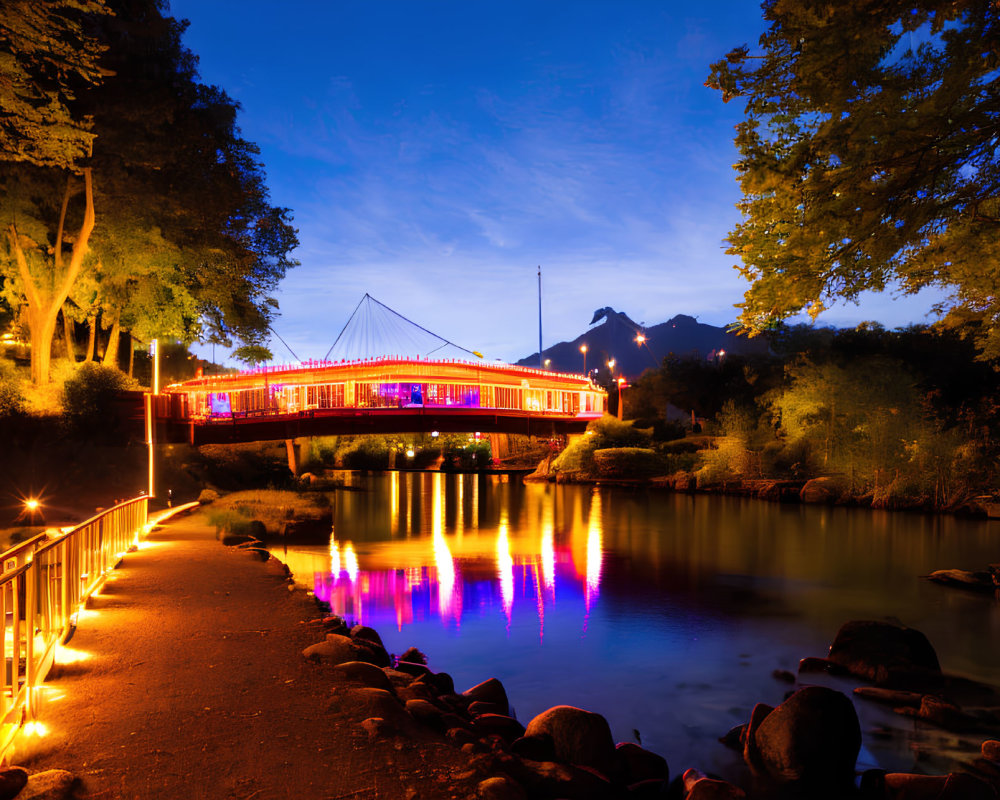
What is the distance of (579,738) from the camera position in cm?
684

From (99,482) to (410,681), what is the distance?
61.3 feet

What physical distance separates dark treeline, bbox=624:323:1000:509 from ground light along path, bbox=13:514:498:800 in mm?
22830

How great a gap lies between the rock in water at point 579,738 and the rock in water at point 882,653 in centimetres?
608

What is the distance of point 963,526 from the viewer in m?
28.6

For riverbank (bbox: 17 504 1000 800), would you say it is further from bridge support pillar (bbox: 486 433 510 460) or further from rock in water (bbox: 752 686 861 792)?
bridge support pillar (bbox: 486 433 510 460)

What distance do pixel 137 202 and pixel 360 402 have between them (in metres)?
14.7

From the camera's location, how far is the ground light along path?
469 centimetres

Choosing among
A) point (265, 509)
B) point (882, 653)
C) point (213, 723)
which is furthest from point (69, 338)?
point (882, 653)

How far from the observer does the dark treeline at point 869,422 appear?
32.2 m

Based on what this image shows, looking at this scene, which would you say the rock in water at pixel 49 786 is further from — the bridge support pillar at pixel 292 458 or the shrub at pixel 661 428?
the shrub at pixel 661 428

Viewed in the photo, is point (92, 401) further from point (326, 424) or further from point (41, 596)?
point (41, 596)

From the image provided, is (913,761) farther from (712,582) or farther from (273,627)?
(712,582)

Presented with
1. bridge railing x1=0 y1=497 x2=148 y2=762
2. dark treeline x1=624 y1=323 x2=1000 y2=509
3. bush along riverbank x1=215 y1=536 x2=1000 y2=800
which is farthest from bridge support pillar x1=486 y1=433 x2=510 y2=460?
bush along riverbank x1=215 y1=536 x2=1000 y2=800

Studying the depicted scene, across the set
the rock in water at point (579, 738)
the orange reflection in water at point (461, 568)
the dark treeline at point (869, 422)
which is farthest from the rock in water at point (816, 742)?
the dark treeline at point (869, 422)
